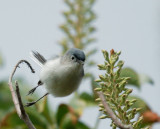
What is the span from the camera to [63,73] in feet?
6.70

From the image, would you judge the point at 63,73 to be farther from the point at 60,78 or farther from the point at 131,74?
the point at 131,74

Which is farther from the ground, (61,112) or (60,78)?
(60,78)

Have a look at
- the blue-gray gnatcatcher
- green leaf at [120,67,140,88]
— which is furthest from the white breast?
green leaf at [120,67,140,88]

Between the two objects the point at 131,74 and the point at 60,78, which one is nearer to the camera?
the point at 131,74

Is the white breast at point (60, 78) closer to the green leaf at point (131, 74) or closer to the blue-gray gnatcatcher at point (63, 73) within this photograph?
the blue-gray gnatcatcher at point (63, 73)

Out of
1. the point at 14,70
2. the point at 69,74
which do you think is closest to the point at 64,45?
the point at 69,74

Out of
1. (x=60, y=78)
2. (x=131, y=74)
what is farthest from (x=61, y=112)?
(x=131, y=74)

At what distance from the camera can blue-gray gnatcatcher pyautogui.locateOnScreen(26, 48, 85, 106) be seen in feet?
6.25

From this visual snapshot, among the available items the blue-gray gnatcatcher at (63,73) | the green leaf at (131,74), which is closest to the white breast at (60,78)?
the blue-gray gnatcatcher at (63,73)

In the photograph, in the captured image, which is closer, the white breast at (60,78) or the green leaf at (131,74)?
the green leaf at (131,74)

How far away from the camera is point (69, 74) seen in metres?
2.02

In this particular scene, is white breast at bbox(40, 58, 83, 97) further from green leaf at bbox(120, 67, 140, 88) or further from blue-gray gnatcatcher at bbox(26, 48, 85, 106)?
green leaf at bbox(120, 67, 140, 88)

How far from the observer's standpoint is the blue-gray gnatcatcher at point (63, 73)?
190 cm

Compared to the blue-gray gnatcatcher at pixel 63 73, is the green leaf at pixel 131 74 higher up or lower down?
lower down
